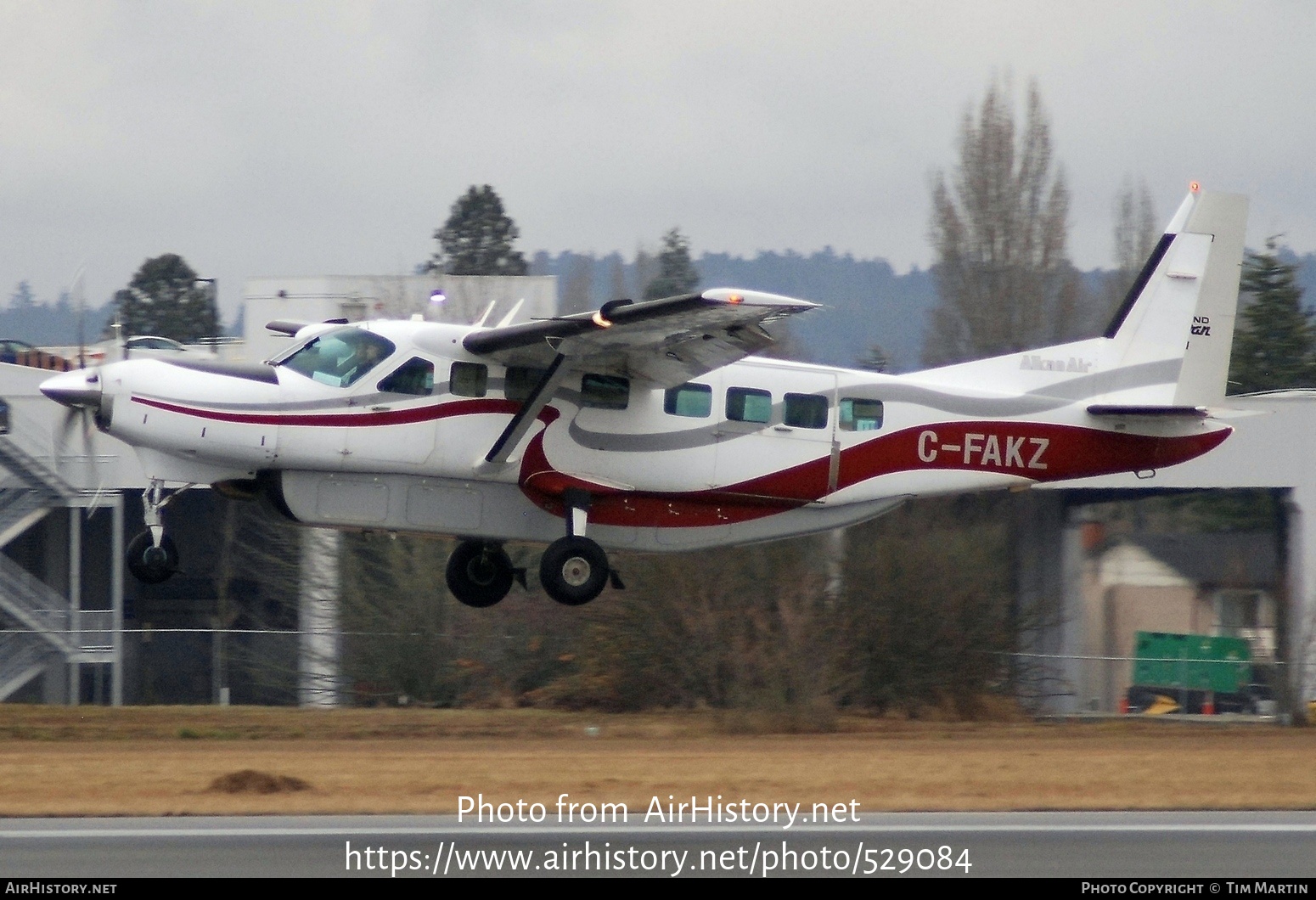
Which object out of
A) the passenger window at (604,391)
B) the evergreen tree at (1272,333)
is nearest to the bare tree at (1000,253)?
the evergreen tree at (1272,333)

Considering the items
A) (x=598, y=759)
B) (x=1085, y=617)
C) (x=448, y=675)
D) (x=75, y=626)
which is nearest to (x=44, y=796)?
(x=598, y=759)

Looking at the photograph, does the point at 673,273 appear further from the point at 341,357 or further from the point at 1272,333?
the point at 341,357

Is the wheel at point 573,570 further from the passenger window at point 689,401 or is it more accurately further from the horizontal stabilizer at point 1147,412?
the horizontal stabilizer at point 1147,412

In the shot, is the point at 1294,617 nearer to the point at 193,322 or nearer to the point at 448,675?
the point at 448,675

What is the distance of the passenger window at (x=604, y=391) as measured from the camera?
18.0m

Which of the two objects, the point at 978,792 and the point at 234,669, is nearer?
the point at 978,792

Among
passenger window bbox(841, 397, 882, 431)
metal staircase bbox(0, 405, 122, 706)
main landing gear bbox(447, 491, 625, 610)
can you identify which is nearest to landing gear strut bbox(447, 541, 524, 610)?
main landing gear bbox(447, 491, 625, 610)

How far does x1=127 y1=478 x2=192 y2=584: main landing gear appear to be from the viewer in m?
16.9

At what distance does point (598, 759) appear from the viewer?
61.1 ft

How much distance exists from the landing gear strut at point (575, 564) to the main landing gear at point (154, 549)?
3958 mm

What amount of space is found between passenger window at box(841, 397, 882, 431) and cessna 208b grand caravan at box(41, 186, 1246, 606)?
0.03m

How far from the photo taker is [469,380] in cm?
1753

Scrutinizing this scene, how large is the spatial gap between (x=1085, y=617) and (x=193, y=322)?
153 feet

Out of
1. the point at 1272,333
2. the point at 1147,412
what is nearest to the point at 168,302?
the point at 1272,333
